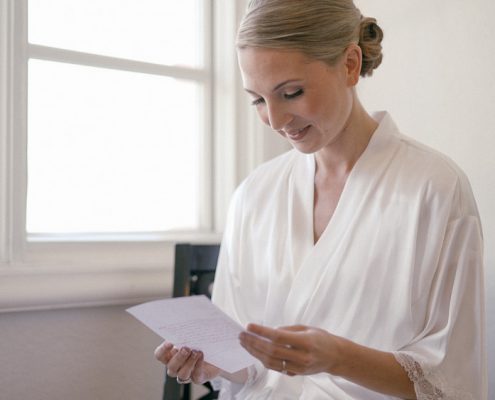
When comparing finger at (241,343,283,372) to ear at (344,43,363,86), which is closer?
finger at (241,343,283,372)

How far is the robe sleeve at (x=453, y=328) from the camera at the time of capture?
140 centimetres

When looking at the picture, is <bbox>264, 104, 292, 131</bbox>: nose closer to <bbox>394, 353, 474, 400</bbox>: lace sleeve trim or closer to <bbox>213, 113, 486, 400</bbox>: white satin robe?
<bbox>213, 113, 486, 400</bbox>: white satin robe

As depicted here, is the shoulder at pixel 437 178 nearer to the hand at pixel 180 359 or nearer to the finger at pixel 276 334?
the finger at pixel 276 334

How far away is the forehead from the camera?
1479 millimetres

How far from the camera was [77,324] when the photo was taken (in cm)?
209

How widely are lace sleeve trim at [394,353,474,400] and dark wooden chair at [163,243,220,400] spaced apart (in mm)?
745

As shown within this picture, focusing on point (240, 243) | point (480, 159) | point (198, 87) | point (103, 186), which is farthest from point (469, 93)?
point (103, 186)

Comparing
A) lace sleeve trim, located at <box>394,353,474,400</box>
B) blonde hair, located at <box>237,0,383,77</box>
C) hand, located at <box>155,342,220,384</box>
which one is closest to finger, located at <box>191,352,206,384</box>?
hand, located at <box>155,342,220,384</box>

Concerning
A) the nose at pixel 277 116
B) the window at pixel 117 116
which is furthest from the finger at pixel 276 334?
the window at pixel 117 116

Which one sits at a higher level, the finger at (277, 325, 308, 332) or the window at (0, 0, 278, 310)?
the window at (0, 0, 278, 310)

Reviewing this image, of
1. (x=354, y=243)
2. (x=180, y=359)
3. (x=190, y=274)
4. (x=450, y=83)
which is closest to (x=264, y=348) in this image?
(x=180, y=359)

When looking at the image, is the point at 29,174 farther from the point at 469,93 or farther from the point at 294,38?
the point at 469,93

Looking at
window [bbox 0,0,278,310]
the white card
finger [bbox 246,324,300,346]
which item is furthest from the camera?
window [bbox 0,0,278,310]

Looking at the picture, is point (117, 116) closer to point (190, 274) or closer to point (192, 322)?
point (190, 274)
